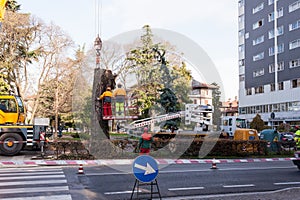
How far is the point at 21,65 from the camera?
116 feet

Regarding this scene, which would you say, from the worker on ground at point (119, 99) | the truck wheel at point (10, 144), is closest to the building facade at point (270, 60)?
the worker on ground at point (119, 99)

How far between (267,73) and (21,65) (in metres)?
41.3

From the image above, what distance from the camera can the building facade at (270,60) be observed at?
54281 mm

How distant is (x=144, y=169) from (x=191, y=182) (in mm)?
4589

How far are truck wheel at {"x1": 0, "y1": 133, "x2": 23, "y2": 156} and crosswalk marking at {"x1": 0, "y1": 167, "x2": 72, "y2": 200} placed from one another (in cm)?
694

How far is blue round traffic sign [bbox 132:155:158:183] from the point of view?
7.70m

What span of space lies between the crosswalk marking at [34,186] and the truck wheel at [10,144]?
6.94m

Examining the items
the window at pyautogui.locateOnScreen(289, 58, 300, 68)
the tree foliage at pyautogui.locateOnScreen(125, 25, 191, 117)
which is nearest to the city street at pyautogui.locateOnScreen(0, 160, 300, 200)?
the tree foliage at pyautogui.locateOnScreen(125, 25, 191, 117)

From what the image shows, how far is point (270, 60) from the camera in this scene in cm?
5994

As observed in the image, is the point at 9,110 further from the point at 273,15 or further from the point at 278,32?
the point at 273,15

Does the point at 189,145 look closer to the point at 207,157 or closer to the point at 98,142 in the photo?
the point at 207,157

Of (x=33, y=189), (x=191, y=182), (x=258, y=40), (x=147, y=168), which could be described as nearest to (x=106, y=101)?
(x=191, y=182)

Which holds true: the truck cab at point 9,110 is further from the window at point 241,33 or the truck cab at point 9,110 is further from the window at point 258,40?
the window at point 241,33

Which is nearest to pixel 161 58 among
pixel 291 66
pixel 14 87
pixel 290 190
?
pixel 290 190
